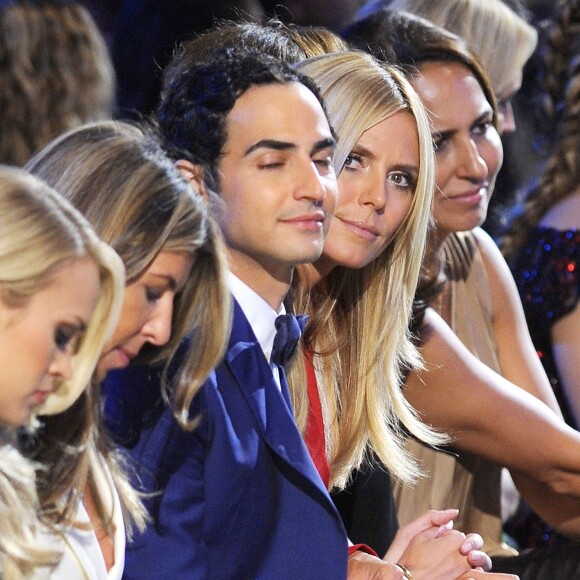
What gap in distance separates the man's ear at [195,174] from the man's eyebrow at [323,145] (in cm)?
18

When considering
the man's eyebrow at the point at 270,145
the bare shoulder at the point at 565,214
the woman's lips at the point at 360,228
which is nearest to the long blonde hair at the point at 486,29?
the bare shoulder at the point at 565,214

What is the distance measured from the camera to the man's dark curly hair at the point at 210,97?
2.09 m

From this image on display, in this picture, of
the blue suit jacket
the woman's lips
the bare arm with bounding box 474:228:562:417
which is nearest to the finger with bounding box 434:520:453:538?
the blue suit jacket

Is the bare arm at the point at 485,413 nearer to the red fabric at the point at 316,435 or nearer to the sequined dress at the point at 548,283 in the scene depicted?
the red fabric at the point at 316,435

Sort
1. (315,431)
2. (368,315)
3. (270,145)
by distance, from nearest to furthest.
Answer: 1. (270,145)
2. (315,431)
3. (368,315)

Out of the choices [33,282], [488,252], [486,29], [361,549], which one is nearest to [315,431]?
[361,549]

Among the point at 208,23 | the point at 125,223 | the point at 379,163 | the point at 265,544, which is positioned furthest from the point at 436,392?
the point at 208,23

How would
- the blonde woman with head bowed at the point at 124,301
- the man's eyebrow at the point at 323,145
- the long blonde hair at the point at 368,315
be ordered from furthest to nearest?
the long blonde hair at the point at 368,315, the man's eyebrow at the point at 323,145, the blonde woman with head bowed at the point at 124,301

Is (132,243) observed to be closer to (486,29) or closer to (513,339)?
(513,339)

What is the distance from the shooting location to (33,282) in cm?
155

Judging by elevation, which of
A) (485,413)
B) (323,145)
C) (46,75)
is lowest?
(485,413)

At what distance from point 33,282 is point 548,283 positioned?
1.79 m

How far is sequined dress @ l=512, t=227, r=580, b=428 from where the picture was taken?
10.0 feet

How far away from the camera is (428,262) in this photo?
281 cm
